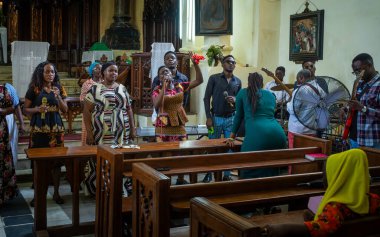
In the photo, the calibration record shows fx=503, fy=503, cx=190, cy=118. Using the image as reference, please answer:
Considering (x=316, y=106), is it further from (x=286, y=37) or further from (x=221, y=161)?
(x=286, y=37)

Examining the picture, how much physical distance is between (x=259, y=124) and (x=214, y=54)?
5.11m

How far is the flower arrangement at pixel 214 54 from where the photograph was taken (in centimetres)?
908

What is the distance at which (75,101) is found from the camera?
8.59m

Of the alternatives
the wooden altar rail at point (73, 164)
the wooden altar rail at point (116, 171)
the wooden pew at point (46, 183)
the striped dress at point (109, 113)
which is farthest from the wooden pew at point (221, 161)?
Answer: the striped dress at point (109, 113)

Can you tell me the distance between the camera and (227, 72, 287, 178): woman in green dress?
4121 mm

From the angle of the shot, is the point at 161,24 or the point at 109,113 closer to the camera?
the point at 109,113

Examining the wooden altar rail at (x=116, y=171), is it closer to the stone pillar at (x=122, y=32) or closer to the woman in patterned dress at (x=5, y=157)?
the woman in patterned dress at (x=5, y=157)

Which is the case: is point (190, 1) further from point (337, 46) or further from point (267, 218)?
point (267, 218)

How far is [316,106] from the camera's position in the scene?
5.56m

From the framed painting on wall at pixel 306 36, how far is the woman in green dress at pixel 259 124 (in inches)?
173

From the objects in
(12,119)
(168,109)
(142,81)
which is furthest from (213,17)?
(12,119)

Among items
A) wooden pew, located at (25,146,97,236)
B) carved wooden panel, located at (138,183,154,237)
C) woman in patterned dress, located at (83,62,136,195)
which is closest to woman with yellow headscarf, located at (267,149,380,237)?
carved wooden panel, located at (138,183,154,237)

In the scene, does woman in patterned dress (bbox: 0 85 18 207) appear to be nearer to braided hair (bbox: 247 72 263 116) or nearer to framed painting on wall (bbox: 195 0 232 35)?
braided hair (bbox: 247 72 263 116)

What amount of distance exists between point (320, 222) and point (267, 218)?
703 millimetres
